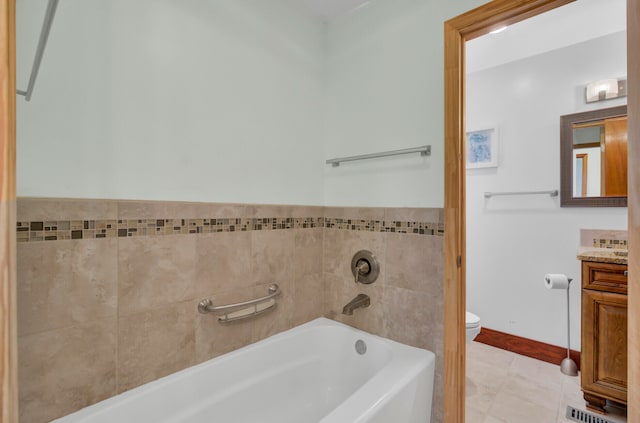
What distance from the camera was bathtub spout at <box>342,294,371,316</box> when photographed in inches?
67.5

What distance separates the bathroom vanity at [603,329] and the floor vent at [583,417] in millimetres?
74

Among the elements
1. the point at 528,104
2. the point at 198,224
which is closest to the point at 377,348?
the point at 198,224

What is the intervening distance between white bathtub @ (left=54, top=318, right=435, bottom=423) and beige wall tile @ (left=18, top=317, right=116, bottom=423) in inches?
2.1

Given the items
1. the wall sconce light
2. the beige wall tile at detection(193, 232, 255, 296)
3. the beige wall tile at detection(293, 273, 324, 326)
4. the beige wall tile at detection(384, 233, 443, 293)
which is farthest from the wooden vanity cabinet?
the beige wall tile at detection(193, 232, 255, 296)

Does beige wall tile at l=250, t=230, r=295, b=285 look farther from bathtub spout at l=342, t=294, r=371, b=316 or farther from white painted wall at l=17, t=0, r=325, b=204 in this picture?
bathtub spout at l=342, t=294, r=371, b=316

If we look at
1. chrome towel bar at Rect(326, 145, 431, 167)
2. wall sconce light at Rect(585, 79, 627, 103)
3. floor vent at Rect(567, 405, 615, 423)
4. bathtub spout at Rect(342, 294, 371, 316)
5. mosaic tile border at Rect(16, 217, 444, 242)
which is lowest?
floor vent at Rect(567, 405, 615, 423)

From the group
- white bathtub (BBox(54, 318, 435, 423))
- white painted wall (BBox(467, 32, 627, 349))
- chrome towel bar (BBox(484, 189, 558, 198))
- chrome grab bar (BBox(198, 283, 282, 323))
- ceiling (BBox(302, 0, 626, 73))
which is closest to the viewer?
white bathtub (BBox(54, 318, 435, 423))

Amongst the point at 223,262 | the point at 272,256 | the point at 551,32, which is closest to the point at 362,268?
the point at 272,256

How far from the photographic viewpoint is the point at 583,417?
5.79 ft

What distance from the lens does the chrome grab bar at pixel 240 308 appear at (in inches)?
52.7

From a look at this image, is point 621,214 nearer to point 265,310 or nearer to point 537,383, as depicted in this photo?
point 537,383

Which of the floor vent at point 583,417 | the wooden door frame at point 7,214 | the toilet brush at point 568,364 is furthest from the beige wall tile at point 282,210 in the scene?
the toilet brush at point 568,364

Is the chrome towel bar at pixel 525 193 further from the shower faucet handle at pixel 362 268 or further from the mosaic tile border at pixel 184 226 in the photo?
the shower faucet handle at pixel 362 268

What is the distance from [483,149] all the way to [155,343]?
116 inches
